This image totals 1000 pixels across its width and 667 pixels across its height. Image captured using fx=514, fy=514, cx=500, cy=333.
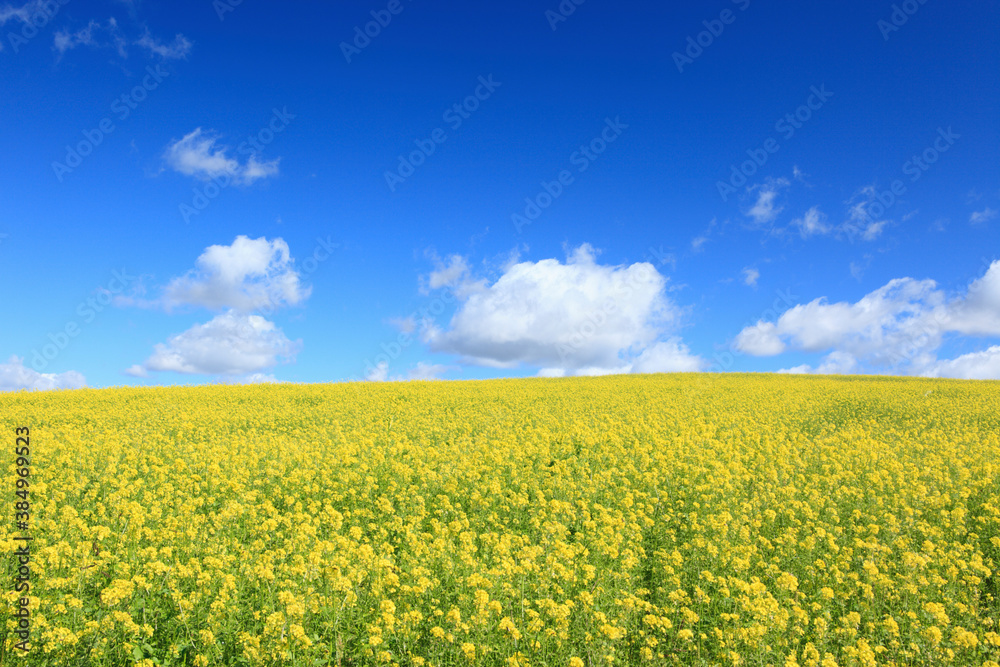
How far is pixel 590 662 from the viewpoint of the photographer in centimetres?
479

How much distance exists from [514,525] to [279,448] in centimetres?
688

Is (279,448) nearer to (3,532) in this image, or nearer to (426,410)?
(3,532)

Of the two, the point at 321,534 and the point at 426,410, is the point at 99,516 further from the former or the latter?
the point at 426,410

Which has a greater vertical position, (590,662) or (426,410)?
(426,410)

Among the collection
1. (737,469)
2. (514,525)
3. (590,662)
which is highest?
(737,469)

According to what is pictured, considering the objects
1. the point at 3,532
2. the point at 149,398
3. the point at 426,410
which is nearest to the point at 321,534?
the point at 3,532

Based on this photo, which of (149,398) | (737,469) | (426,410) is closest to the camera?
(737,469)

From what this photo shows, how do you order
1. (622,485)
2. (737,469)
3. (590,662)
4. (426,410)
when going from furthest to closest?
(426,410) → (737,469) → (622,485) → (590,662)

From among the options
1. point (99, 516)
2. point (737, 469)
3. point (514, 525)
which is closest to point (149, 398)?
point (99, 516)

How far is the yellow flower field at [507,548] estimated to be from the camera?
5039mm

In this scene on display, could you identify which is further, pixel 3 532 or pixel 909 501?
pixel 909 501

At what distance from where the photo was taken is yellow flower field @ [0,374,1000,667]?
16.5 ft

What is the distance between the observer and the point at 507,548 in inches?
248

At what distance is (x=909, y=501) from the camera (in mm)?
9852
